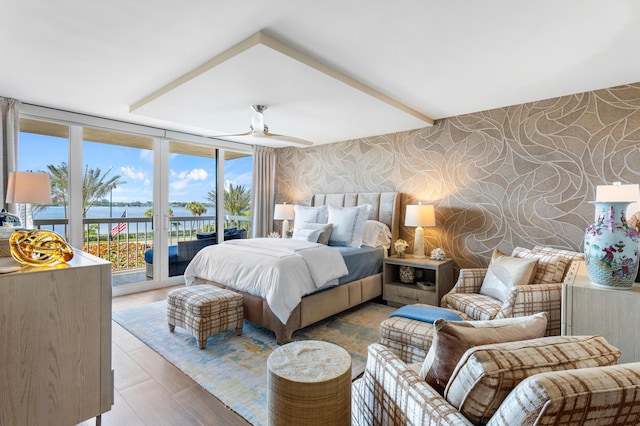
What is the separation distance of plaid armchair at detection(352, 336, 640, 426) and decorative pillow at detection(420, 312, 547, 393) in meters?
0.07

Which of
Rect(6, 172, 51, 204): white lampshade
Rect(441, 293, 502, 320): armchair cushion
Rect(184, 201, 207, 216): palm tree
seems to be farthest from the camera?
Rect(184, 201, 207, 216): palm tree

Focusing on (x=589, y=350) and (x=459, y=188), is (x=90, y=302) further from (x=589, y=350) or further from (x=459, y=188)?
(x=459, y=188)

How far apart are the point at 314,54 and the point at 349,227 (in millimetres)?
2256

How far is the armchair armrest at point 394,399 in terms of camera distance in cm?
92

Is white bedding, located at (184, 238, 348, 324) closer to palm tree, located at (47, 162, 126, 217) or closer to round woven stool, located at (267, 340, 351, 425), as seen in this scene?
round woven stool, located at (267, 340, 351, 425)

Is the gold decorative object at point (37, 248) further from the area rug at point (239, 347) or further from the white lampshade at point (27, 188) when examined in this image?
the white lampshade at point (27, 188)

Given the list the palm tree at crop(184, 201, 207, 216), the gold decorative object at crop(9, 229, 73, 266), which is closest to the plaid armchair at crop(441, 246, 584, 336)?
the gold decorative object at crop(9, 229, 73, 266)

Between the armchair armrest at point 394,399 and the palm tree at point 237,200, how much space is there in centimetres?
476

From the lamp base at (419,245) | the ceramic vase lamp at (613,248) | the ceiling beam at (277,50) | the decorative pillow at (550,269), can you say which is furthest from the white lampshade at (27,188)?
the decorative pillow at (550,269)

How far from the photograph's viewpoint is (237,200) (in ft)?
19.3

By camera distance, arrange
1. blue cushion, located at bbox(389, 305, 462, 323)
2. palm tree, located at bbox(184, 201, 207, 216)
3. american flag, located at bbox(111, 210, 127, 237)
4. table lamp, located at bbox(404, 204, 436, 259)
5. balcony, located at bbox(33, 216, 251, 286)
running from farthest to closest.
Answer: palm tree, located at bbox(184, 201, 207, 216)
american flag, located at bbox(111, 210, 127, 237)
balcony, located at bbox(33, 216, 251, 286)
table lamp, located at bbox(404, 204, 436, 259)
blue cushion, located at bbox(389, 305, 462, 323)

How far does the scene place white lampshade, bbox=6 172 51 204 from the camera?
2795 mm

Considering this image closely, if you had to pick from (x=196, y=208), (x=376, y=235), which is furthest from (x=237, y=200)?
(x=376, y=235)

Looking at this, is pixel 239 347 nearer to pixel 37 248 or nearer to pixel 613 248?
pixel 37 248
